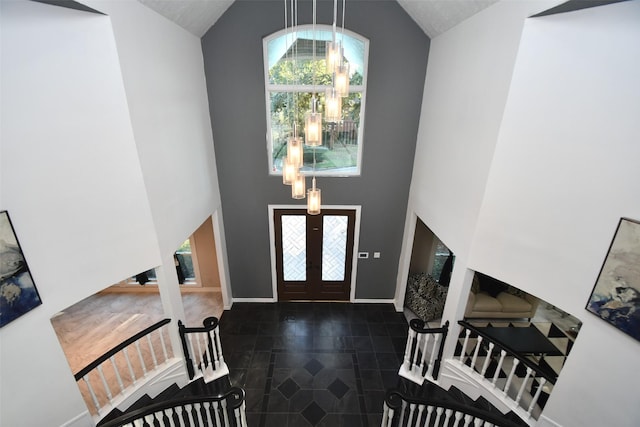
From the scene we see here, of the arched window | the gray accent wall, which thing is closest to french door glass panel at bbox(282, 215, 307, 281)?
the gray accent wall

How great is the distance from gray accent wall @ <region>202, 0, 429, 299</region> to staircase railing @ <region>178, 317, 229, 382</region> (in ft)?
6.23

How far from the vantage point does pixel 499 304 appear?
599cm

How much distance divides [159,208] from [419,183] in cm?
410

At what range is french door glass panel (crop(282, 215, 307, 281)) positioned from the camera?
19.5 ft

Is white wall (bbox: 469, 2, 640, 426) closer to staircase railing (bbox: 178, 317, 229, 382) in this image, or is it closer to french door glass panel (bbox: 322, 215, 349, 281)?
french door glass panel (bbox: 322, 215, 349, 281)

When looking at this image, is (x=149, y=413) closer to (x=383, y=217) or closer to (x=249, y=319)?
(x=249, y=319)

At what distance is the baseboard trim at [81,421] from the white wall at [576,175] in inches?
191

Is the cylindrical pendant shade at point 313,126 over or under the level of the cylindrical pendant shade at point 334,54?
under

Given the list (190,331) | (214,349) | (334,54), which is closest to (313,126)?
(334,54)

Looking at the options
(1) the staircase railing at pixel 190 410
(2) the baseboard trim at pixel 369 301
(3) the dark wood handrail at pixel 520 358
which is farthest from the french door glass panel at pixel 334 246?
(1) the staircase railing at pixel 190 410

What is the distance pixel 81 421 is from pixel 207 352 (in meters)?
1.58

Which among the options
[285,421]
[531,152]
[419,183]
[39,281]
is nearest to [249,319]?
[285,421]

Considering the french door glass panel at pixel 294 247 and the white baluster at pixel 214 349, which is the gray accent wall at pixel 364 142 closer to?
the french door glass panel at pixel 294 247

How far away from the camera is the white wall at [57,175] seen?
2260 millimetres
